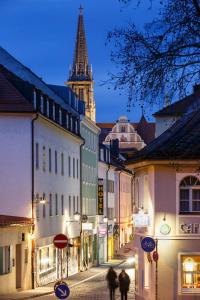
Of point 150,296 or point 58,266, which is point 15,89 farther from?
point 150,296

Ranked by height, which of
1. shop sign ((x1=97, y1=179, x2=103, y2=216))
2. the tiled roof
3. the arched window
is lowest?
the arched window

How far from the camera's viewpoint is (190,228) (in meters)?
39.5

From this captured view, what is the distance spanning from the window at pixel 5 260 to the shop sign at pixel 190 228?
1077 cm

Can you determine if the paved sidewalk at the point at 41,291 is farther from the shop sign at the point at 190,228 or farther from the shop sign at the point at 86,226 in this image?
the shop sign at the point at 190,228

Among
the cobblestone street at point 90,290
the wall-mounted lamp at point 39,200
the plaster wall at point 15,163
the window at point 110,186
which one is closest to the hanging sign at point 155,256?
the cobblestone street at point 90,290

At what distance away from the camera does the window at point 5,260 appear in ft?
154

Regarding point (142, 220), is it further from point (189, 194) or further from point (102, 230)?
point (102, 230)

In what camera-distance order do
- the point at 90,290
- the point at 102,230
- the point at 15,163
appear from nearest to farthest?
the point at 90,290 < the point at 15,163 < the point at 102,230

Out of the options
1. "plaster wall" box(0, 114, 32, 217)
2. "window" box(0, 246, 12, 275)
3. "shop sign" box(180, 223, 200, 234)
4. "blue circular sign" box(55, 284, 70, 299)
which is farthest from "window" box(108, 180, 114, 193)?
"blue circular sign" box(55, 284, 70, 299)

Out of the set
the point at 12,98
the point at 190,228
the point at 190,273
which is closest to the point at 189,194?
the point at 190,228

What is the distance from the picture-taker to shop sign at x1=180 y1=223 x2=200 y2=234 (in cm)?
3944

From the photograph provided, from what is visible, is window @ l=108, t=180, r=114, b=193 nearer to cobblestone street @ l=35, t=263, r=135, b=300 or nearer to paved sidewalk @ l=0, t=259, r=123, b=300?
paved sidewalk @ l=0, t=259, r=123, b=300

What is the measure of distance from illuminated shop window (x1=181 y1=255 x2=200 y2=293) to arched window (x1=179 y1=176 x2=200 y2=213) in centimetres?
197

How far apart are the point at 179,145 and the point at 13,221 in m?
11.2
